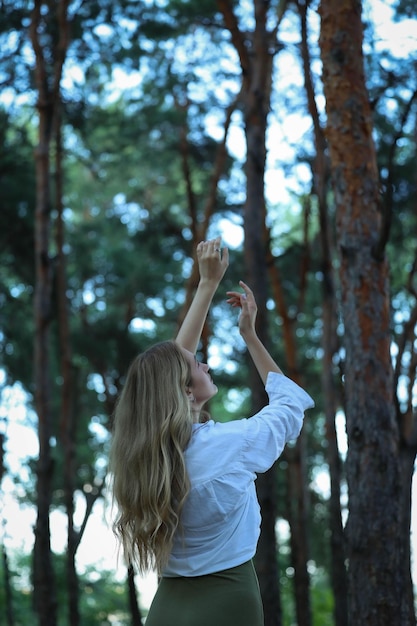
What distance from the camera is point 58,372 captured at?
47.4 feet

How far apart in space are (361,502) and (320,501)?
42.3 feet

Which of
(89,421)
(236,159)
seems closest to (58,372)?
(89,421)

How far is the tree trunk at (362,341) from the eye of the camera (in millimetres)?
4527

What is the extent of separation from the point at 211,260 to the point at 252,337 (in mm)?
364

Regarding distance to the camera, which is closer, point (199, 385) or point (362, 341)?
point (199, 385)

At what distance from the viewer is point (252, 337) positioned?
264 centimetres

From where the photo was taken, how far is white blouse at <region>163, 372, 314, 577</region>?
224 centimetres

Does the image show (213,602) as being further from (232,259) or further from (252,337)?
(232,259)

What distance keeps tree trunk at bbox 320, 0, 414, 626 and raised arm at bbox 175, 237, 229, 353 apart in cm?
203

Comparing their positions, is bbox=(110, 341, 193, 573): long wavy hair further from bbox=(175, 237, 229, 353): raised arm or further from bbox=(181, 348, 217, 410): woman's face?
bbox=(175, 237, 229, 353): raised arm

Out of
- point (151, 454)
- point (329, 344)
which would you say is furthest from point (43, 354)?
point (151, 454)

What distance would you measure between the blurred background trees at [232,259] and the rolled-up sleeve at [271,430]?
138 cm

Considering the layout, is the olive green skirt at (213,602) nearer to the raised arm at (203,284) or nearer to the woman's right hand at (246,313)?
the woman's right hand at (246,313)

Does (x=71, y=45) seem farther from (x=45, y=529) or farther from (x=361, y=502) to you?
(x=361, y=502)
